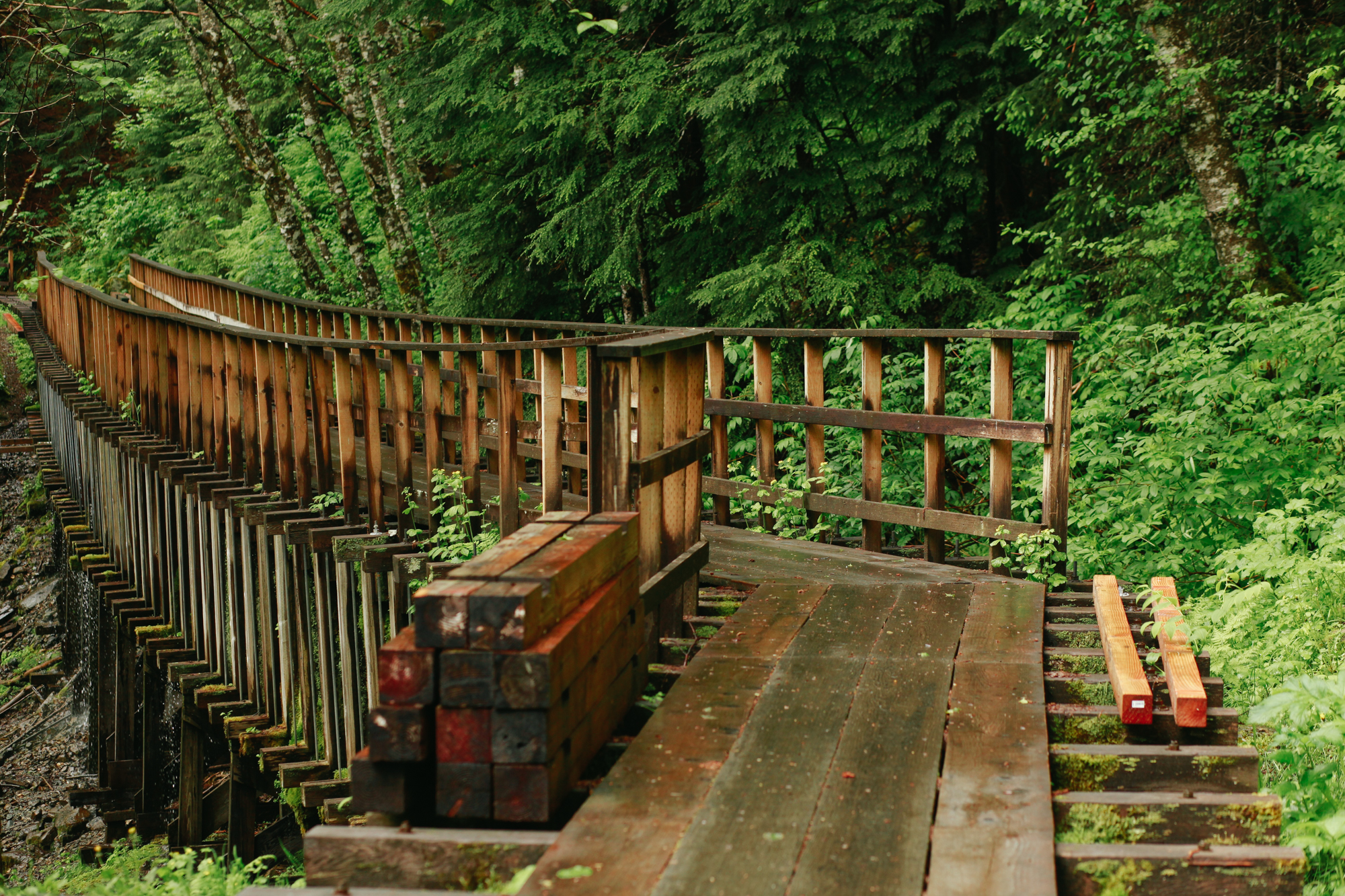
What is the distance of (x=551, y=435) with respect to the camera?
16.3 ft

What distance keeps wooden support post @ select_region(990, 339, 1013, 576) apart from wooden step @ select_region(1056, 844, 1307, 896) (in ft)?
9.54

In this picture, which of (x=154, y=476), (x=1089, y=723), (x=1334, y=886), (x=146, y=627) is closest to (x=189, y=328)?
(x=154, y=476)

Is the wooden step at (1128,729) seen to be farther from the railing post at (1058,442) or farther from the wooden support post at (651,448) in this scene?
the railing post at (1058,442)

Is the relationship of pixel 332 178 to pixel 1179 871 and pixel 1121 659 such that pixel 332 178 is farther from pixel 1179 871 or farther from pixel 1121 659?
pixel 1179 871

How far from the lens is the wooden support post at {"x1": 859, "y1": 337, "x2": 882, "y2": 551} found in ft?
20.8

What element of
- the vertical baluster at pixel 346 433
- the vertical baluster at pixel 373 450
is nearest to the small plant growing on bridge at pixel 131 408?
the vertical baluster at pixel 346 433

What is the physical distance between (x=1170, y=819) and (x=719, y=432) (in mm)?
4657

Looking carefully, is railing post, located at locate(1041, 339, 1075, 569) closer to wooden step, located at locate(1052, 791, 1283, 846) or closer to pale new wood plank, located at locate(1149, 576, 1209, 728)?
pale new wood plank, located at locate(1149, 576, 1209, 728)

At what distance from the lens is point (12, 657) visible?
1416cm

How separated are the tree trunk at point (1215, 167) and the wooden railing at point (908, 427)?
10.7 ft

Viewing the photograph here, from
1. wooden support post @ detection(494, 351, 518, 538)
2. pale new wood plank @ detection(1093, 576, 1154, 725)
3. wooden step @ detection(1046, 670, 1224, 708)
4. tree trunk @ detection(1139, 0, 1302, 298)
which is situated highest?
tree trunk @ detection(1139, 0, 1302, 298)

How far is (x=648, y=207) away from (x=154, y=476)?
515cm

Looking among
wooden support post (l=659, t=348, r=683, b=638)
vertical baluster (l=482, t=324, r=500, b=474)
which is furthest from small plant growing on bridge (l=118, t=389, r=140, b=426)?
wooden support post (l=659, t=348, r=683, b=638)

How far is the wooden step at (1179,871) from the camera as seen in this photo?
107 inches
